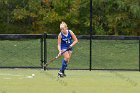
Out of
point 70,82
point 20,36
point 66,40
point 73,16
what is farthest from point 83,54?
point 73,16

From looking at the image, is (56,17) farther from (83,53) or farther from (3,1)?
(83,53)

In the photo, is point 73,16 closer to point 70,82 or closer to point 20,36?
point 20,36

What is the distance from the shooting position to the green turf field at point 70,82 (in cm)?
1338

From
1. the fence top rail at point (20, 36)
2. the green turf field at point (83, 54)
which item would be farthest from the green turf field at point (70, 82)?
the green turf field at point (83, 54)

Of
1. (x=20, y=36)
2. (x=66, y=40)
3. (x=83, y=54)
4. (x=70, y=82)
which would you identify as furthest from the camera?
(x=83, y=54)

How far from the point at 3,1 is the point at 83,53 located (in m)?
14.2

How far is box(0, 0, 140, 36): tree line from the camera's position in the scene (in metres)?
32.9

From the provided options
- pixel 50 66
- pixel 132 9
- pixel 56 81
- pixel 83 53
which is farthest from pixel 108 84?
pixel 132 9

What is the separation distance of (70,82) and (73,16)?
18548 millimetres

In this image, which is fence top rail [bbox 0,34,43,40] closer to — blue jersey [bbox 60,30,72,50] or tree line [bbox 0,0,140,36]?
blue jersey [bbox 60,30,72,50]

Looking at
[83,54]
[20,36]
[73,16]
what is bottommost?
[83,54]

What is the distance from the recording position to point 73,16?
3344 centimetres

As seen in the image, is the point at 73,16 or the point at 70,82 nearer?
the point at 70,82

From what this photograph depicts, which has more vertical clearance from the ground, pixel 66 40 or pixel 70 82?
pixel 66 40
